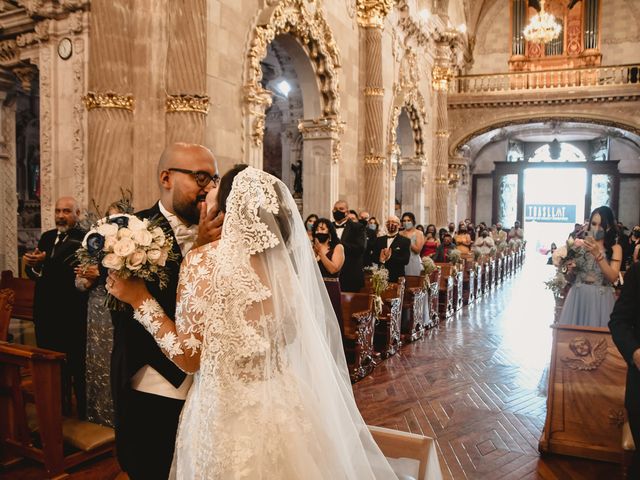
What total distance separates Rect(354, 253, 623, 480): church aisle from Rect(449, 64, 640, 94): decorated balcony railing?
14.0 m

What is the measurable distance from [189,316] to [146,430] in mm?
646

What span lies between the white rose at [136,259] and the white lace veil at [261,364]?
0.34 m

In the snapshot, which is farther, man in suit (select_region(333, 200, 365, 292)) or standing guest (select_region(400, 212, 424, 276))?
standing guest (select_region(400, 212, 424, 276))

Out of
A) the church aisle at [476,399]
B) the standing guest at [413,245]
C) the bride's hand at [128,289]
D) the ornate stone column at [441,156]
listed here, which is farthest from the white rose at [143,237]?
the ornate stone column at [441,156]

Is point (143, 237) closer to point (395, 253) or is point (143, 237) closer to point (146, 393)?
point (146, 393)

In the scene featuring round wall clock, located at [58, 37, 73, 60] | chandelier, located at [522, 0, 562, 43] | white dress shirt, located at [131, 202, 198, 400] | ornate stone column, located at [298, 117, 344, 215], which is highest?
chandelier, located at [522, 0, 562, 43]

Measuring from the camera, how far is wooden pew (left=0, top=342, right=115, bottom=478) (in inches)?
139

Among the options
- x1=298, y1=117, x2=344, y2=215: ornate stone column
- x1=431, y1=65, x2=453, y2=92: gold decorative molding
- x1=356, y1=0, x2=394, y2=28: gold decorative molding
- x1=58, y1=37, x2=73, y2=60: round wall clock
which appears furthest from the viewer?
x1=431, y1=65, x2=453, y2=92: gold decorative molding

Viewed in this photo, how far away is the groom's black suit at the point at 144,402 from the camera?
90.9 inches

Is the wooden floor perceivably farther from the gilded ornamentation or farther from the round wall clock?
the round wall clock

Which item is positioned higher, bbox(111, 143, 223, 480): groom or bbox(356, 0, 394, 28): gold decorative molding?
bbox(356, 0, 394, 28): gold decorative molding

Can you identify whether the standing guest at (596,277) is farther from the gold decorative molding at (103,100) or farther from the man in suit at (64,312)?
the gold decorative molding at (103,100)

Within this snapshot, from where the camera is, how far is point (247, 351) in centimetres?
200

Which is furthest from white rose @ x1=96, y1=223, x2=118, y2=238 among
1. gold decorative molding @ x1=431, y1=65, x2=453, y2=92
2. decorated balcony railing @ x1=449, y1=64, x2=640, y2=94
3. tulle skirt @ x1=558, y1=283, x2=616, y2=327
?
decorated balcony railing @ x1=449, y1=64, x2=640, y2=94
